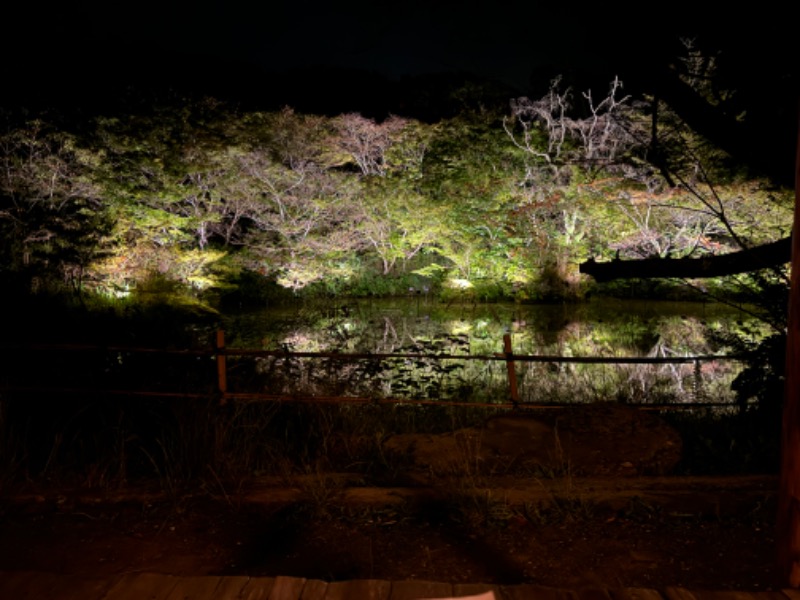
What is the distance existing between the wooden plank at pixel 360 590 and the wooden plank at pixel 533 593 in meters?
0.45

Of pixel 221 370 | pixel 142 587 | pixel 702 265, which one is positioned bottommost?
pixel 142 587

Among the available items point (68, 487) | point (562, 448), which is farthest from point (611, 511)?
point (68, 487)

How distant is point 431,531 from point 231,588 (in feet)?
3.87

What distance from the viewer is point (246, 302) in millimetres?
19344

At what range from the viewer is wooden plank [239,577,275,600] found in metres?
2.01

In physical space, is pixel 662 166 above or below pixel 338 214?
below

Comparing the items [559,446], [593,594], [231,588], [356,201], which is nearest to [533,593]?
[593,594]

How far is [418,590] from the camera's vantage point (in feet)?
6.66

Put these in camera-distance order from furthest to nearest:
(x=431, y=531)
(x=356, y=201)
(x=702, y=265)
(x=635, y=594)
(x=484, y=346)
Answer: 1. (x=356, y=201)
2. (x=484, y=346)
3. (x=702, y=265)
4. (x=431, y=531)
5. (x=635, y=594)

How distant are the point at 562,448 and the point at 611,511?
0.97 meters

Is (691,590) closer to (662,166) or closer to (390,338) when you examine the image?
(662,166)

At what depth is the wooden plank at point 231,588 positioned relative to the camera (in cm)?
202

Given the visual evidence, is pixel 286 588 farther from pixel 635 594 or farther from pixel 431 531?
pixel 635 594

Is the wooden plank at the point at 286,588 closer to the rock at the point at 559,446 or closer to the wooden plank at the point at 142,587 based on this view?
the wooden plank at the point at 142,587
